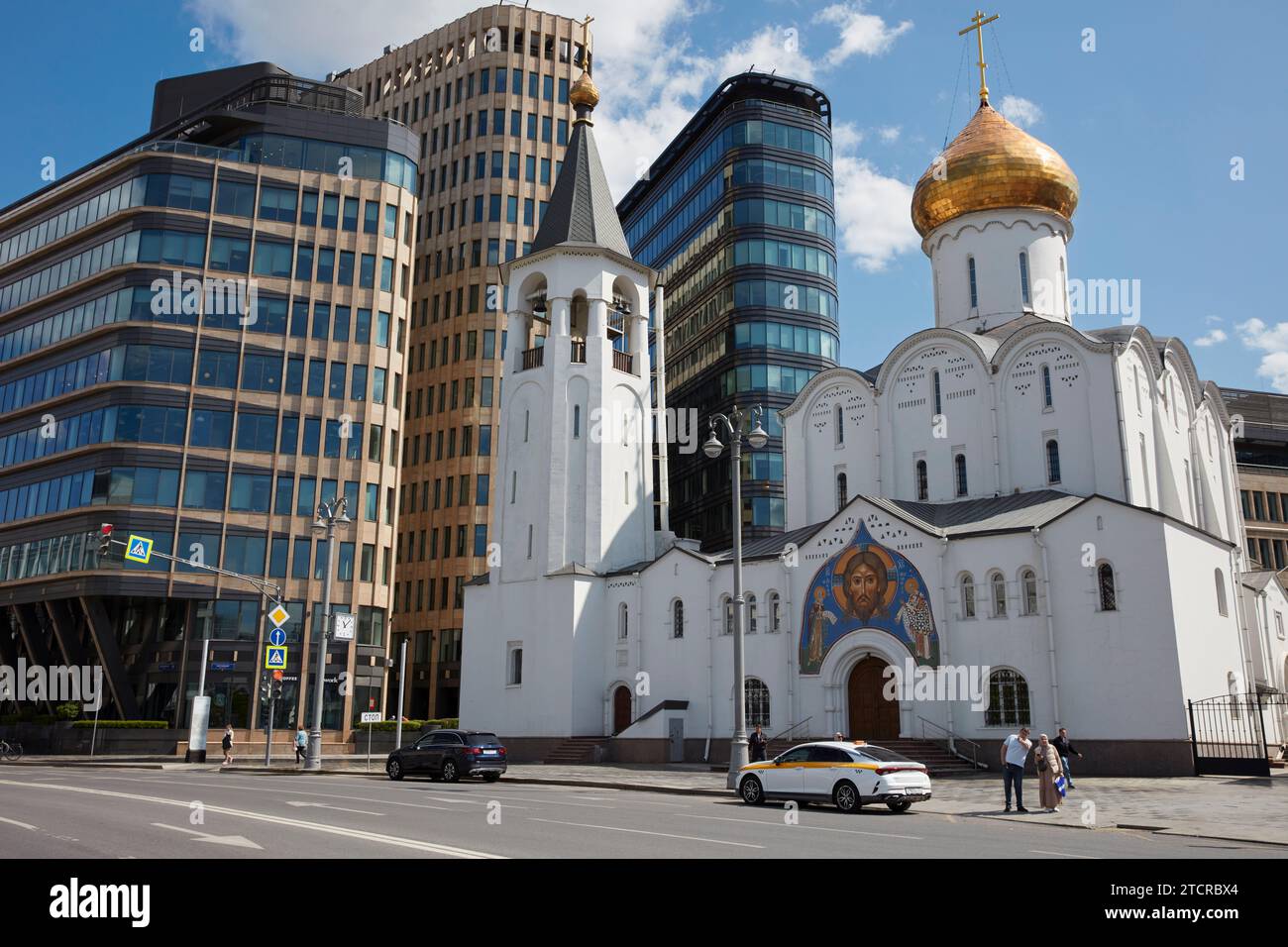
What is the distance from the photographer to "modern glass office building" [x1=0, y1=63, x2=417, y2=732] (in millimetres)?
54281

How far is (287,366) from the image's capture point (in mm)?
59250

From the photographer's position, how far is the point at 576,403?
43969 millimetres

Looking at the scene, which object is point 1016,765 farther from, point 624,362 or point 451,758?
point 624,362

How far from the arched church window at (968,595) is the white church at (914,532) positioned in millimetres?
88

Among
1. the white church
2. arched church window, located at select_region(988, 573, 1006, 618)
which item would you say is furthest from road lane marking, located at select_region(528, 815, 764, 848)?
arched church window, located at select_region(988, 573, 1006, 618)

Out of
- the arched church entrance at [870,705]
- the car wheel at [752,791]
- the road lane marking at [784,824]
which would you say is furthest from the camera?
the arched church entrance at [870,705]

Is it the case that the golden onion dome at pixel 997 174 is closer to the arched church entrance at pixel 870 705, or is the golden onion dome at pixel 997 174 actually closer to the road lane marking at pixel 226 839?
the arched church entrance at pixel 870 705

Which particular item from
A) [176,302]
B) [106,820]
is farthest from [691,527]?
[106,820]

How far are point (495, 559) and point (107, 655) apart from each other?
75.3ft

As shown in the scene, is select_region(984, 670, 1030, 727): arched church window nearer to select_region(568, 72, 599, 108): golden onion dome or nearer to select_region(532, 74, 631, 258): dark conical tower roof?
select_region(532, 74, 631, 258): dark conical tower roof

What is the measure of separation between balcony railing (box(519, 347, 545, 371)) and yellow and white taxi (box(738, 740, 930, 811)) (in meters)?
26.7

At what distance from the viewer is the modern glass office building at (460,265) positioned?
70.7 m

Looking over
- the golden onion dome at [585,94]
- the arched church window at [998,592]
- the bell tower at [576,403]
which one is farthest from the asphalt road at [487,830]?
the golden onion dome at [585,94]
